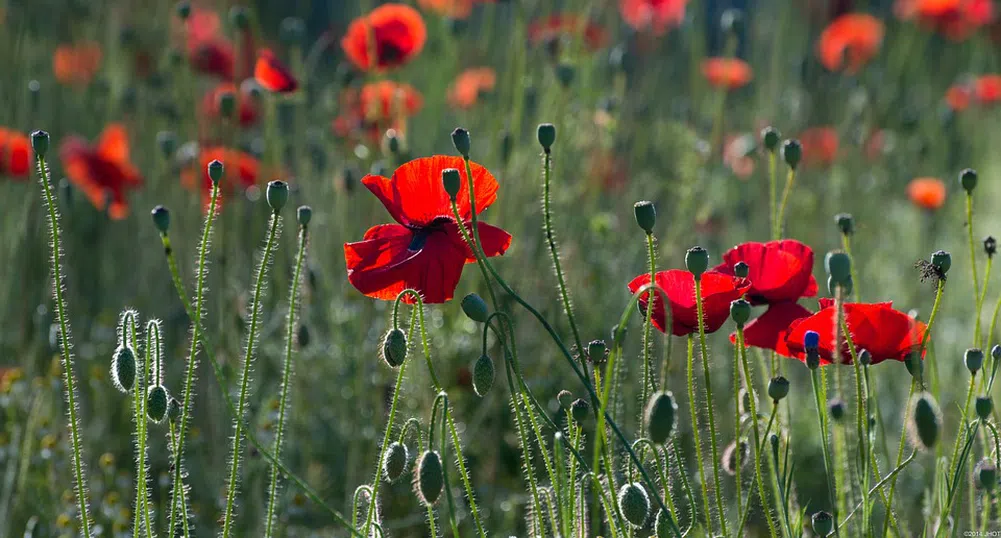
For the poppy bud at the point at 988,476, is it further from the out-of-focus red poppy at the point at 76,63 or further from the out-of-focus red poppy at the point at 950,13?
the out-of-focus red poppy at the point at 950,13

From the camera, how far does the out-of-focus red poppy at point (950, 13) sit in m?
5.21

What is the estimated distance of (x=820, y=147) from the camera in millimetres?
4852

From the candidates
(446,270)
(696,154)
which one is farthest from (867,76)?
(446,270)

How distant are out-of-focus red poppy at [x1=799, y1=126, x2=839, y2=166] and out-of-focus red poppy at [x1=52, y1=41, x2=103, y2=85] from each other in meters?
2.81

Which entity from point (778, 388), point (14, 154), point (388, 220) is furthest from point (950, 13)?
point (778, 388)

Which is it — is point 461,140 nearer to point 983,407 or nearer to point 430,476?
point 430,476

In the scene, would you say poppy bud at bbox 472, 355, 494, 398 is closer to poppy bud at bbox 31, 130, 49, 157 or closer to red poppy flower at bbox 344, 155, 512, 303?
red poppy flower at bbox 344, 155, 512, 303

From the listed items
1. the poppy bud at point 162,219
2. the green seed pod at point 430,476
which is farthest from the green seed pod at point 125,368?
the green seed pod at point 430,476

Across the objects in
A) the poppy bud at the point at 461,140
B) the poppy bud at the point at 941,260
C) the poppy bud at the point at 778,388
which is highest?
the poppy bud at the point at 461,140

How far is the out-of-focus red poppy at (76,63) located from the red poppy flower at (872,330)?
137 inches

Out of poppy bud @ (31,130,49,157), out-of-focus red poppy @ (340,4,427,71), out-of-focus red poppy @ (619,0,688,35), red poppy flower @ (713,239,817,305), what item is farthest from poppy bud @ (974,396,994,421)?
out-of-focus red poppy @ (619,0,688,35)

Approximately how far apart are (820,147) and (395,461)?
367cm

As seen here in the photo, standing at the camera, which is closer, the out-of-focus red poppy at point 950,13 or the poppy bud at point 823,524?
the poppy bud at point 823,524

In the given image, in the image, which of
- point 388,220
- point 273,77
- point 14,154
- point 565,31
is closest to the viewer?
point 273,77
